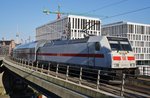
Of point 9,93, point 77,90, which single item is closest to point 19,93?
point 9,93

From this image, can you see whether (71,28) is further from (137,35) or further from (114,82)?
(114,82)

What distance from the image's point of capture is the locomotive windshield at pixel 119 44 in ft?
57.7

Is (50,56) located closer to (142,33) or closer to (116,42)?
(116,42)

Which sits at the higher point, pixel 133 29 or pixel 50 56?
pixel 133 29

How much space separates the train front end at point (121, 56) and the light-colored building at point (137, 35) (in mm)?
107500

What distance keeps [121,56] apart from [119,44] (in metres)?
1.24

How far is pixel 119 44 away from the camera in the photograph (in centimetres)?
1800

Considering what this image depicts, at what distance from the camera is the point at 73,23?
4171 inches

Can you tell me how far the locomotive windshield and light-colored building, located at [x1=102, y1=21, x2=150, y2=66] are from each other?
10720 centimetres

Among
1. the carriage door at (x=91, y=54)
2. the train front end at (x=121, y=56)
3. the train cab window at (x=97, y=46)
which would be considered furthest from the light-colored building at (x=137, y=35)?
the train cab window at (x=97, y=46)

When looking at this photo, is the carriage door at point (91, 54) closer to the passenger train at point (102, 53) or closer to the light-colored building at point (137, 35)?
the passenger train at point (102, 53)

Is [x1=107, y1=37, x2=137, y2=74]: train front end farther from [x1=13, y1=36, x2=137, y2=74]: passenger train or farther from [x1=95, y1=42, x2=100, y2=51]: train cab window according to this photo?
[x1=95, y1=42, x2=100, y2=51]: train cab window

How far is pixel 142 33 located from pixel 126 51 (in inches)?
5097

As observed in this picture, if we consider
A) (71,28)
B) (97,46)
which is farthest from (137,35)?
(97,46)
